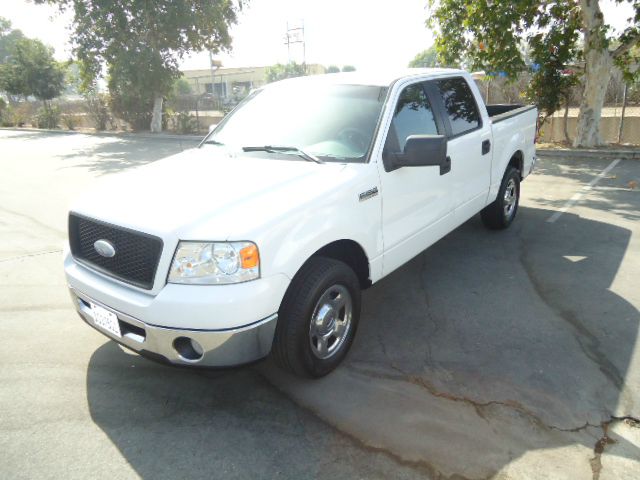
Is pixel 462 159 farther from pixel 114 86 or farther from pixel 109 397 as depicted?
pixel 114 86

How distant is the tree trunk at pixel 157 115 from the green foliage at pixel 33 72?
1145 cm

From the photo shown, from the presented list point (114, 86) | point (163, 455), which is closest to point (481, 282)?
point (163, 455)

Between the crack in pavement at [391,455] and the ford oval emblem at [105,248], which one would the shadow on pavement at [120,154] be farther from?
the crack in pavement at [391,455]

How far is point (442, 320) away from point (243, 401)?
1.77 metres

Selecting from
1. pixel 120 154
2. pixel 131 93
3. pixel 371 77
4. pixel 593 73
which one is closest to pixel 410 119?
pixel 371 77

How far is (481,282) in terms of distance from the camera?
458 centimetres

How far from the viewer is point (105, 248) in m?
2.80

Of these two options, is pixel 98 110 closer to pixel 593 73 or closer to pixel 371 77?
pixel 593 73

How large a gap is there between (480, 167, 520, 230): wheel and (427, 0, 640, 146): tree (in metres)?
5.69

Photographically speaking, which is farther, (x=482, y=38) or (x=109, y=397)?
(x=482, y=38)

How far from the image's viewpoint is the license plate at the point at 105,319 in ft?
9.11

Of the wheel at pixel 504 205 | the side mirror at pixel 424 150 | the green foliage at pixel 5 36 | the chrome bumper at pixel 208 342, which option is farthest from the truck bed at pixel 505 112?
the green foliage at pixel 5 36

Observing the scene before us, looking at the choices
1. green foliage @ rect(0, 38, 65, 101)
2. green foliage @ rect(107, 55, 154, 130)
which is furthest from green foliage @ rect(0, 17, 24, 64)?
green foliage @ rect(107, 55, 154, 130)

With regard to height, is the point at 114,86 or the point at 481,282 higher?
the point at 114,86
